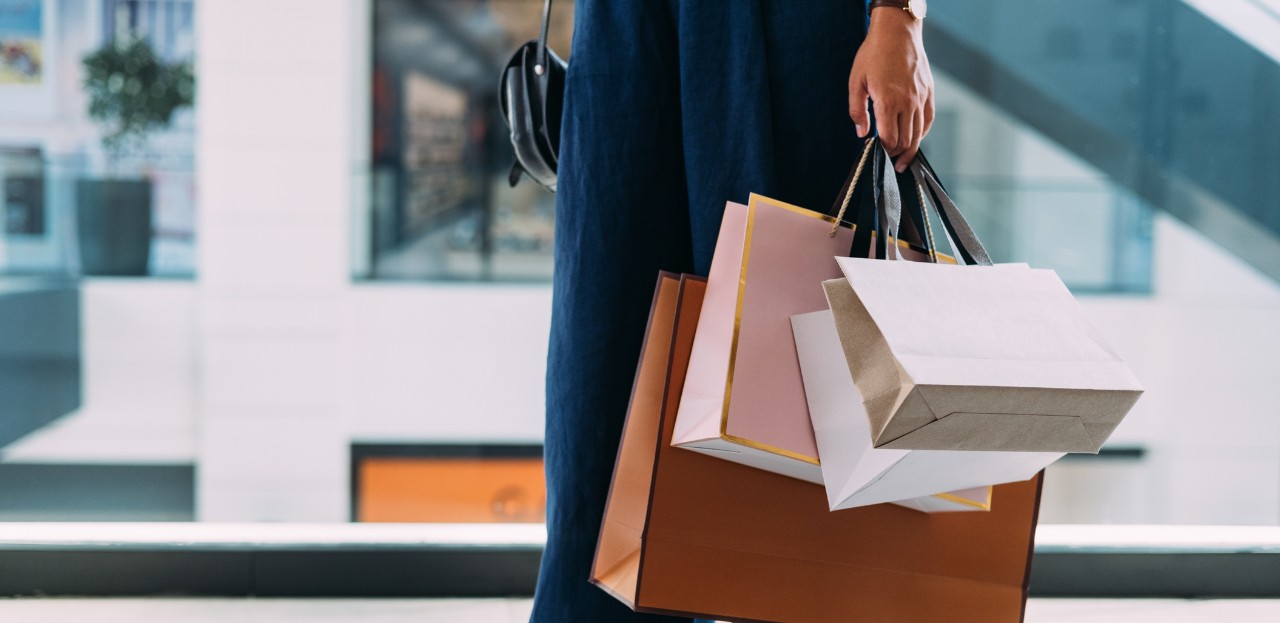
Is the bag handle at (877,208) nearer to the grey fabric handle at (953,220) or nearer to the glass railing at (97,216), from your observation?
the grey fabric handle at (953,220)

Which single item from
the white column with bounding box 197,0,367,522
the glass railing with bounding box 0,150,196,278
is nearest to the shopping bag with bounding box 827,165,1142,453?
the white column with bounding box 197,0,367,522

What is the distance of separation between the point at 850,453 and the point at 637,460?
0.15 m

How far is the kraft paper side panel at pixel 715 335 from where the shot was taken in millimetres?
583

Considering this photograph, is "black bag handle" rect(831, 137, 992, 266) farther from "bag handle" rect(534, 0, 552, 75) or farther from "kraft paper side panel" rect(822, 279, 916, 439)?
"bag handle" rect(534, 0, 552, 75)

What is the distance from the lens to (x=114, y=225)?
171 centimetres

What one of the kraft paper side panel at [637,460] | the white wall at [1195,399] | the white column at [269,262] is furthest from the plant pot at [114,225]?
the white wall at [1195,399]

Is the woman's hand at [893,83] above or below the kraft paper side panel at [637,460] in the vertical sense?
above

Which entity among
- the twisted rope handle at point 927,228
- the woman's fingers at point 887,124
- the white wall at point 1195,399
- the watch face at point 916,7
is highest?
the watch face at point 916,7

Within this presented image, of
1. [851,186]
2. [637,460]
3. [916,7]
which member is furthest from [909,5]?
[637,460]

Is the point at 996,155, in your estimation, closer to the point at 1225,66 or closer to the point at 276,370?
the point at 1225,66

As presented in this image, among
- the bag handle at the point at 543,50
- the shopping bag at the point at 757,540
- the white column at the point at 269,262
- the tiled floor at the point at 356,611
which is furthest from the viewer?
the white column at the point at 269,262

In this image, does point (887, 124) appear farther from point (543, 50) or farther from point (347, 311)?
point (347, 311)

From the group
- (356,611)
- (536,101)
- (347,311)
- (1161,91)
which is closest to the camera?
(536,101)

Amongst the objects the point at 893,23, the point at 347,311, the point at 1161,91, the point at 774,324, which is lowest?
the point at 347,311
